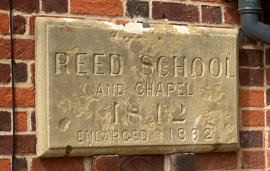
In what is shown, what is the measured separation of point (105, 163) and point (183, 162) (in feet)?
1.04

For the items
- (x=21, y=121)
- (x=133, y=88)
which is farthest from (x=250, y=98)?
(x=21, y=121)

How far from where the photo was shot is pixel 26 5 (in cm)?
202

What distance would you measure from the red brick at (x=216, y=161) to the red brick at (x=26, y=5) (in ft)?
2.74

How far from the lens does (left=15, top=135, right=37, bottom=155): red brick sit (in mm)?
2002

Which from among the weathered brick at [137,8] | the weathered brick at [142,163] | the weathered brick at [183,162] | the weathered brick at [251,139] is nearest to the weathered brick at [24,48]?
the weathered brick at [137,8]

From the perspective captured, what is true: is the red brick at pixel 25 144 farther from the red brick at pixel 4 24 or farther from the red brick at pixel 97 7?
the red brick at pixel 97 7

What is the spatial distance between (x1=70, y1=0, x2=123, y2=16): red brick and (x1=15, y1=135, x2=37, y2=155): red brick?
1.56ft

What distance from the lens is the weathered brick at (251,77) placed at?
233 cm

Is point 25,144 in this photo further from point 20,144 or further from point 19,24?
point 19,24

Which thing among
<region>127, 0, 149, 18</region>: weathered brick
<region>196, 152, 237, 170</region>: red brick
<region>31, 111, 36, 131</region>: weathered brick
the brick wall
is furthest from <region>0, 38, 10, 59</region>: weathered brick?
<region>196, 152, 237, 170</region>: red brick

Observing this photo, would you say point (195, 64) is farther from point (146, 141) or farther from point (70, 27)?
point (70, 27)

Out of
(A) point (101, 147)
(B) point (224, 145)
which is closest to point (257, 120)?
(B) point (224, 145)

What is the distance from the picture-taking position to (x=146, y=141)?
2.13m

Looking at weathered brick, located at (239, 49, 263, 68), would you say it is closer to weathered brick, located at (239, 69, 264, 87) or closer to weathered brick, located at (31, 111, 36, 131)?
weathered brick, located at (239, 69, 264, 87)
